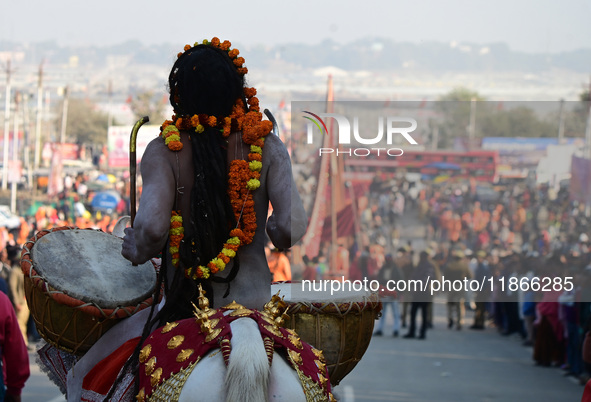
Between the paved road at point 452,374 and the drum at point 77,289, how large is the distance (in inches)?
315

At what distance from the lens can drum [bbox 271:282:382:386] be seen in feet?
14.9

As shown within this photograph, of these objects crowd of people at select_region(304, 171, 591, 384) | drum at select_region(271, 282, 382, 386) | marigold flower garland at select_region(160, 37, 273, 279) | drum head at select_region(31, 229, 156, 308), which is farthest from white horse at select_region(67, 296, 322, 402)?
crowd of people at select_region(304, 171, 591, 384)

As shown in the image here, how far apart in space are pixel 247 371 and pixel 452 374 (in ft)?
38.9

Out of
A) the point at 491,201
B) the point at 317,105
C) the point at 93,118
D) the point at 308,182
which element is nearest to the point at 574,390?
the point at 491,201

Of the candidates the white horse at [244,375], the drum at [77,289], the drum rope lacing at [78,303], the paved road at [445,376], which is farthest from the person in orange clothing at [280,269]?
the white horse at [244,375]

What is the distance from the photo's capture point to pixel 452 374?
14.8 metres

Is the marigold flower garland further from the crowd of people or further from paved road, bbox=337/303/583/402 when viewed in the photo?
the crowd of people

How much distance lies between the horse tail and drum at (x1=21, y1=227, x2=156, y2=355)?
44.3 inches

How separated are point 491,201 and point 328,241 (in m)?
3.67

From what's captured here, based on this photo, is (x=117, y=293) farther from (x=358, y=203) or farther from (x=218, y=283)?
(x=358, y=203)

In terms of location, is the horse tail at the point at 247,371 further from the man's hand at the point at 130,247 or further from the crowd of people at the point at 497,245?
the crowd of people at the point at 497,245

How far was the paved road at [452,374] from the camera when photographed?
12.8 metres

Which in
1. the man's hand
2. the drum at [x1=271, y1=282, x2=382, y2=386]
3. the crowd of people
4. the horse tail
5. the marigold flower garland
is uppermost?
the marigold flower garland

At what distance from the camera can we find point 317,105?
8594 millimetres
